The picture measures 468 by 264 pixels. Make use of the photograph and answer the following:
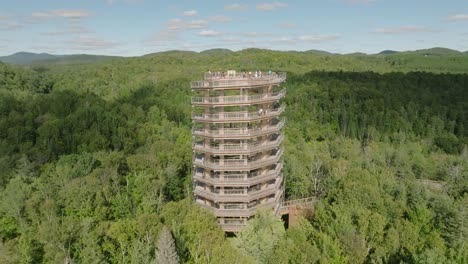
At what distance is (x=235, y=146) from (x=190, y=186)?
79.9 ft

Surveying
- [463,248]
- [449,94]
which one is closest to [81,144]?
[463,248]

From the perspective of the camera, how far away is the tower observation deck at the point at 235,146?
5838 cm

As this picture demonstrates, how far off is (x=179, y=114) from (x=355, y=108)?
216ft

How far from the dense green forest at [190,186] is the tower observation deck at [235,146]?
16.2 ft

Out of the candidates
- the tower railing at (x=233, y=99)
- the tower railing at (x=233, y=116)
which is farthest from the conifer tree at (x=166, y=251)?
the tower railing at (x=233, y=99)

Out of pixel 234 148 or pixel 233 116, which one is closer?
pixel 233 116

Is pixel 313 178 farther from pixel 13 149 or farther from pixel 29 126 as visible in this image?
pixel 29 126

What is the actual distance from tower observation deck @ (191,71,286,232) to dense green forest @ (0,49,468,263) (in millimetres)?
4931

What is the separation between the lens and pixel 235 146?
59.9 meters

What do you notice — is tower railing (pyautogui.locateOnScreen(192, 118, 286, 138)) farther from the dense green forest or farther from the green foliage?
the green foliage

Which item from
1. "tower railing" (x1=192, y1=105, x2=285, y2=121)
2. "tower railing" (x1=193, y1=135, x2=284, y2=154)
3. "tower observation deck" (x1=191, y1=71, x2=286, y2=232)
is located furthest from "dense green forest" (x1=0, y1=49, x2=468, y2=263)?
"tower railing" (x1=192, y1=105, x2=285, y2=121)

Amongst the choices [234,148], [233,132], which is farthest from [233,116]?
[234,148]

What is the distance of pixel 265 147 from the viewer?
61.8 m

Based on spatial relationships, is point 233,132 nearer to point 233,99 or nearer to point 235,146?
point 235,146
